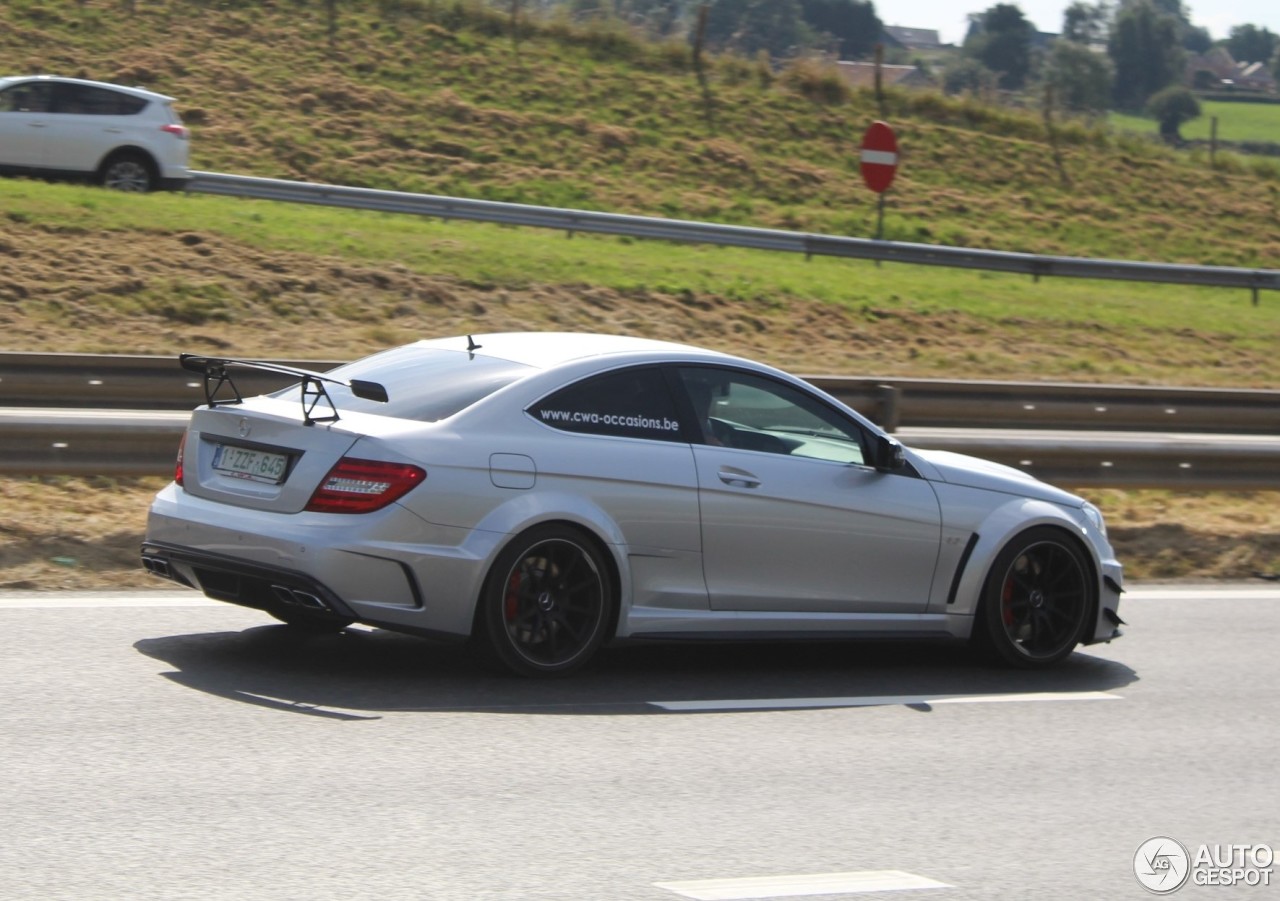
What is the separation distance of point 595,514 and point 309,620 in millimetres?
1191

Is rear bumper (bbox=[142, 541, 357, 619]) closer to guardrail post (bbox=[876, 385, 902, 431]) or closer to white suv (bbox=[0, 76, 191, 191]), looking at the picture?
guardrail post (bbox=[876, 385, 902, 431])

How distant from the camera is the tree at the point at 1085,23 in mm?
127625

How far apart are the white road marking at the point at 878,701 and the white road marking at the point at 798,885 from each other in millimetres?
1984

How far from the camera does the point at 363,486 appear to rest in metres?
6.84

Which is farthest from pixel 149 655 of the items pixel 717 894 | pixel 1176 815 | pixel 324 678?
pixel 1176 815

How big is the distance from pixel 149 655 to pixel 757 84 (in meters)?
32.8

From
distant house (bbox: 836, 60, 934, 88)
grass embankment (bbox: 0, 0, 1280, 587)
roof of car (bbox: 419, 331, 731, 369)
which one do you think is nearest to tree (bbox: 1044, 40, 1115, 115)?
distant house (bbox: 836, 60, 934, 88)

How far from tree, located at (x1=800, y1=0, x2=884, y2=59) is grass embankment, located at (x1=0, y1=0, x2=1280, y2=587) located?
6792 cm

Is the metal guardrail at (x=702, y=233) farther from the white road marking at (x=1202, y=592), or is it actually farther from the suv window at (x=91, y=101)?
the white road marking at (x=1202, y=592)

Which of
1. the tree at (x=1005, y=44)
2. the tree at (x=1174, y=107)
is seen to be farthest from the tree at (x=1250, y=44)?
the tree at (x=1174, y=107)

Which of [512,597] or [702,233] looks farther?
[702,233]

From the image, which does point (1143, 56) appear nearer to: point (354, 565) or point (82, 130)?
point (82, 130)

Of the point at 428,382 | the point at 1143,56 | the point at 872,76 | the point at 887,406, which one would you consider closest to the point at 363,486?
the point at 428,382

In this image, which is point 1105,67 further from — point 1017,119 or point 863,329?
point 863,329
